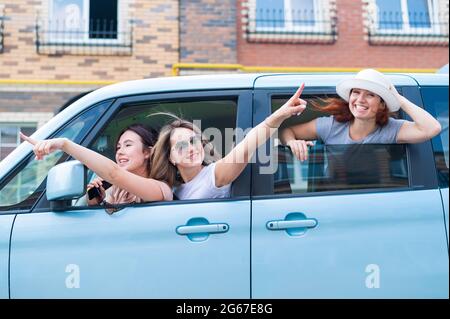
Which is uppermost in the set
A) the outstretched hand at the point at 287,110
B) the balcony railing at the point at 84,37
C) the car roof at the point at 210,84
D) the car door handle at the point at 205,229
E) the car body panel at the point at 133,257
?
the balcony railing at the point at 84,37

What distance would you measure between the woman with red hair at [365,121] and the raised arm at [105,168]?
27.3 inches

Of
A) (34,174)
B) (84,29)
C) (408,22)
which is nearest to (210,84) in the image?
(34,174)

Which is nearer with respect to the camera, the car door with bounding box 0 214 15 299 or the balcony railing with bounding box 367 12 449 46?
the car door with bounding box 0 214 15 299

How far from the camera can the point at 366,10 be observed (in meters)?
8.77

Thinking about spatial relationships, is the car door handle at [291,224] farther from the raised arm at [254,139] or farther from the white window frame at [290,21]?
the white window frame at [290,21]

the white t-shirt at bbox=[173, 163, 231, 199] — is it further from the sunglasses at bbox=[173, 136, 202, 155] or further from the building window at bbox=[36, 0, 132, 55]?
the building window at bbox=[36, 0, 132, 55]

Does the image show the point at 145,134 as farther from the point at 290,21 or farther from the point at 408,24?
the point at 408,24

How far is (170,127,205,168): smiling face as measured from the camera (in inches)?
96.8

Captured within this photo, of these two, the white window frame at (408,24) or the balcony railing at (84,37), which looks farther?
the white window frame at (408,24)

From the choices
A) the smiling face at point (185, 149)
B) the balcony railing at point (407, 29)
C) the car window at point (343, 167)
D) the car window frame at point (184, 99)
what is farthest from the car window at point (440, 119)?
the balcony railing at point (407, 29)

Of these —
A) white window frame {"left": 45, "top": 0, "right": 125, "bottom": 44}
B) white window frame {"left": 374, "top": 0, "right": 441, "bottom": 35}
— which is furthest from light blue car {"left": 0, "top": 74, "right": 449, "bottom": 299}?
white window frame {"left": 374, "top": 0, "right": 441, "bottom": 35}

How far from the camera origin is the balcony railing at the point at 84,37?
8055mm

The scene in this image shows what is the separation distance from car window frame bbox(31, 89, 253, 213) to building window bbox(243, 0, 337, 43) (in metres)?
6.36

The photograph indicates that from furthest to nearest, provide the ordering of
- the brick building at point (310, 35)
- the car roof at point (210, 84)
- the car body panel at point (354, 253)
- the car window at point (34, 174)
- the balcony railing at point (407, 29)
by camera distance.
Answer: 1. the balcony railing at point (407, 29)
2. the brick building at point (310, 35)
3. the car roof at point (210, 84)
4. the car window at point (34, 174)
5. the car body panel at point (354, 253)
